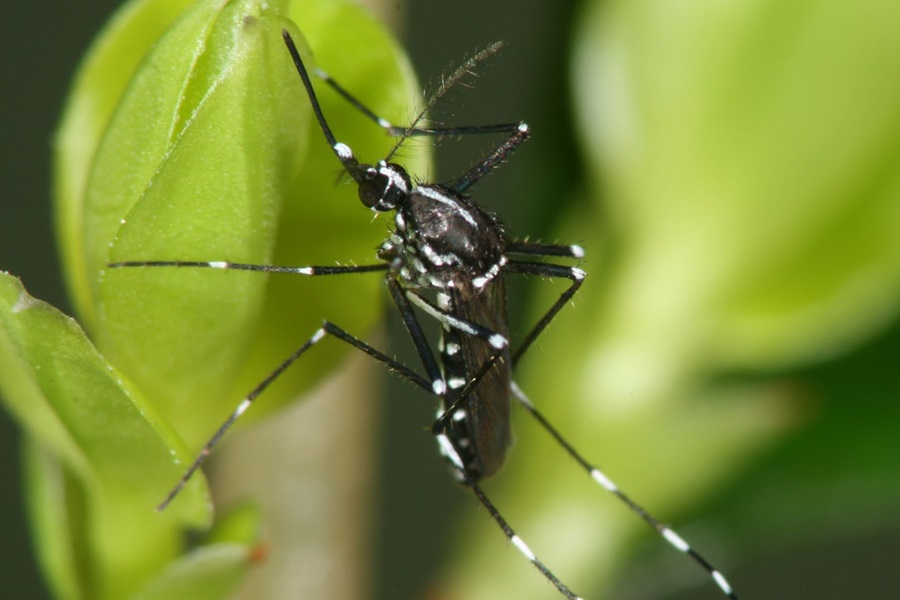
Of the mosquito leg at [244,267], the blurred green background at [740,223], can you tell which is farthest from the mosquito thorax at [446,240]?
the mosquito leg at [244,267]

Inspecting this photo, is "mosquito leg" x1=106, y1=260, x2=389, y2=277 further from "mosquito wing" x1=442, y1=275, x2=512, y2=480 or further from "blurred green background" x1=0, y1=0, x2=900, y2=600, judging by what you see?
"mosquito wing" x1=442, y1=275, x2=512, y2=480

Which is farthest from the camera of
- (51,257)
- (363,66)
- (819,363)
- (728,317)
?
(51,257)

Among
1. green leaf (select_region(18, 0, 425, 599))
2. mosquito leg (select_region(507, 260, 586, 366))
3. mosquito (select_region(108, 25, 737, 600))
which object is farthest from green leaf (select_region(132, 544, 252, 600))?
mosquito leg (select_region(507, 260, 586, 366))

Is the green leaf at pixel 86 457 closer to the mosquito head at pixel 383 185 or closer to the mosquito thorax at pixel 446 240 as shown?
the mosquito head at pixel 383 185

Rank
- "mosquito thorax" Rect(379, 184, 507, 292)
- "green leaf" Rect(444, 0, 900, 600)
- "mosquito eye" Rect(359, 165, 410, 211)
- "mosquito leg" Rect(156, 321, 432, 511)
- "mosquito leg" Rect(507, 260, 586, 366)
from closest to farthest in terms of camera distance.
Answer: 1. "mosquito leg" Rect(156, 321, 432, 511)
2. "mosquito eye" Rect(359, 165, 410, 211)
3. "green leaf" Rect(444, 0, 900, 600)
4. "mosquito thorax" Rect(379, 184, 507, 292)
5. "mosquito leg" Rect(507, 260, 586, 366)

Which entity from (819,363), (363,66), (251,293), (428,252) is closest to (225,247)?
(251,293)

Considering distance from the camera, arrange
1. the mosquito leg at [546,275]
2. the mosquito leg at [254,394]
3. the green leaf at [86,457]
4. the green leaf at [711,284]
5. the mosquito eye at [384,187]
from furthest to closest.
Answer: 1. the mosquito leg at [546,275]
2. the green leaf at [711,284]
3. the mosquito eye at [384,187]
4. the mosquito leg at [254,394]
5. the green leaf at [86,457]

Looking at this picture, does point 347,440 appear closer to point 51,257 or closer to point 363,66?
point 363,66
